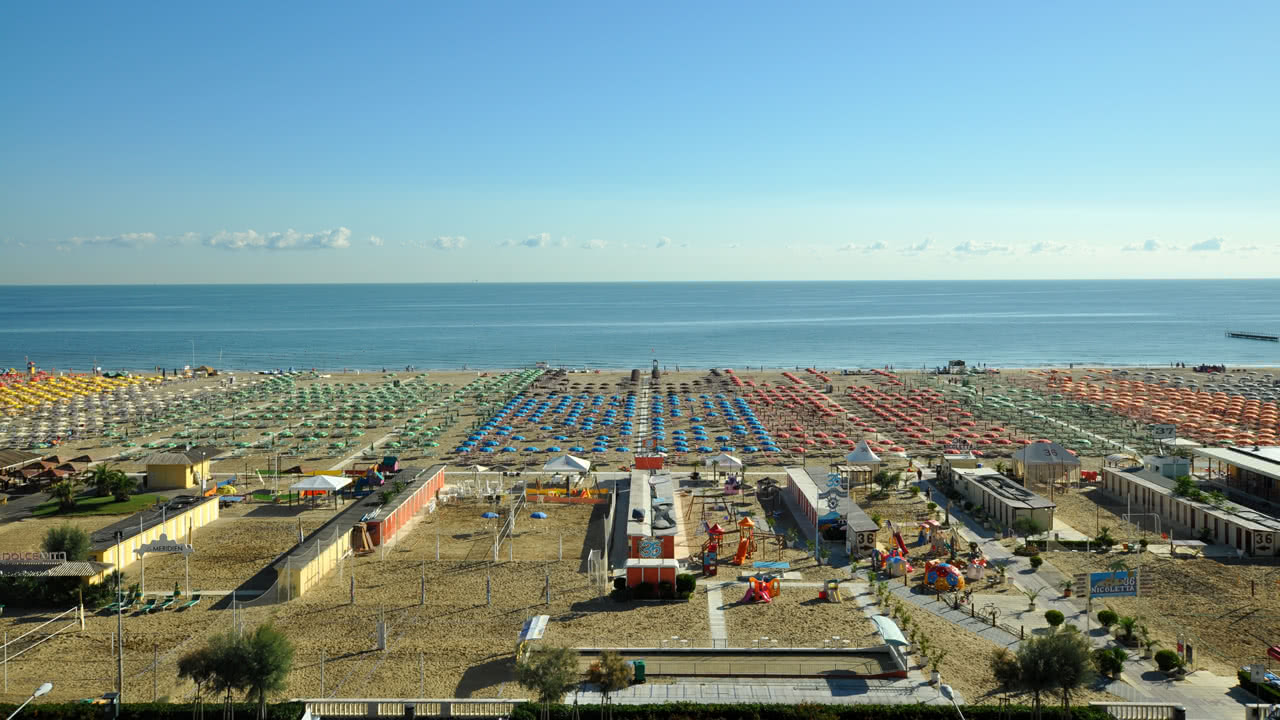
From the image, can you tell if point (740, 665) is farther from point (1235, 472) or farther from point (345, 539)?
point (1235, 472)

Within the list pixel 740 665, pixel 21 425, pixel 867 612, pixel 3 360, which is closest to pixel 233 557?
pixel 740 665

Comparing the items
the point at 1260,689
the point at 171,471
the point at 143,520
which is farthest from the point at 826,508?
the point at 171,471

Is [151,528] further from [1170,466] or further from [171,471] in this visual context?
[1170,466]

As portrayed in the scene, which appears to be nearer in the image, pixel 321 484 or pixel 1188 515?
pixel 1188 515

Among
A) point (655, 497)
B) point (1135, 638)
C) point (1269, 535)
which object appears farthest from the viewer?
point (655, 497)

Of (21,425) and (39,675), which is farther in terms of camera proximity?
(21,425)

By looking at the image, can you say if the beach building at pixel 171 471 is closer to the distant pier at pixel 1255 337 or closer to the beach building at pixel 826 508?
the beach building at pixel 826 508

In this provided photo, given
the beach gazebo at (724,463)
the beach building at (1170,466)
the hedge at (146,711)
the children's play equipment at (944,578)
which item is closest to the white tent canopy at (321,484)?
the beach gazebo at (724,463)
